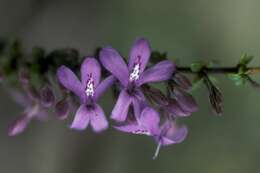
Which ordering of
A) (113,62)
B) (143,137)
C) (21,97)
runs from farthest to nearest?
1. (143,137)
2. (21,97)
3. (113,62)

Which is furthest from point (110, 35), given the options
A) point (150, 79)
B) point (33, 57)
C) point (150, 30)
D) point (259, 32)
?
point (150, 79)

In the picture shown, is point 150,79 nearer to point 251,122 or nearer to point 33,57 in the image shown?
point 33,57

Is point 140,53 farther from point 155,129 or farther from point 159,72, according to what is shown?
point 155,129

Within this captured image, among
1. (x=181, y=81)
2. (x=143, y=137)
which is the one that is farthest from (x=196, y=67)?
(x=143, y=137)

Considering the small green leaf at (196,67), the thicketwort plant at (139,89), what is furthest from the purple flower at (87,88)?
the small green leaf at (196,67)

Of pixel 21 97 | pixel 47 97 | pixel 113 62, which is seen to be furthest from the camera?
pixel 21 97

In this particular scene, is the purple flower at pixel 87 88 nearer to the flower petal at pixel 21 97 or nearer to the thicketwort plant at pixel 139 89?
the thicketwort plant at pixel 139 89

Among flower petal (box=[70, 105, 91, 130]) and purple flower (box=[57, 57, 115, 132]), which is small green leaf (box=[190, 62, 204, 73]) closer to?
purple flower (box=[57, 57, 115, 132])
